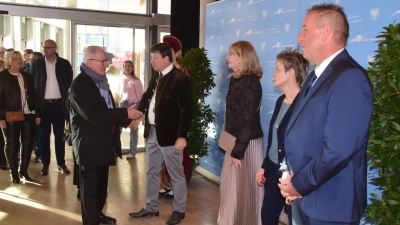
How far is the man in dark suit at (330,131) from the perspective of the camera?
1840 millimetres

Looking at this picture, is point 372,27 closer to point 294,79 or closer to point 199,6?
point 294,79

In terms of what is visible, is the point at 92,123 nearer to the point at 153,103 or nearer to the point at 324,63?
the point at 153,103

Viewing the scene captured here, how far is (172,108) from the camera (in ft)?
13.8

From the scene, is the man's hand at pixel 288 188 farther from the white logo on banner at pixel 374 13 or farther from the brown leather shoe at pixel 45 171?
the brown leather shoe at pixel 45 171

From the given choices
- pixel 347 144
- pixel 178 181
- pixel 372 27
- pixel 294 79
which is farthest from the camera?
pixel 178 181

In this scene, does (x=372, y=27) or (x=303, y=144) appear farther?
(x=372, y=27)

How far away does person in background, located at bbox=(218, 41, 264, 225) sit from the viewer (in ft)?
12.0

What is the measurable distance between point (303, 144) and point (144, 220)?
9.61 feet

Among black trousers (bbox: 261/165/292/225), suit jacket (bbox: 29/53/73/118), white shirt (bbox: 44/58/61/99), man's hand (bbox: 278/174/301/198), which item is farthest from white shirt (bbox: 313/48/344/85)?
white shirt (bbox: 44/58/61/99)

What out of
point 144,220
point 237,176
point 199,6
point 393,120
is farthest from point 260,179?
point 199,6

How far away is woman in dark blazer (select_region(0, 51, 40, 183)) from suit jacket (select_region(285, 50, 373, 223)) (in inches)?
182

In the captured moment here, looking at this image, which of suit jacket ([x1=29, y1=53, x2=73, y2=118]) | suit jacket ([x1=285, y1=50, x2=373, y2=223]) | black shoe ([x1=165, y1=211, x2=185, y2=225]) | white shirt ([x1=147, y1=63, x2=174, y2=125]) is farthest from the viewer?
suit jacket ([x1=29, y1=53, x2=73, y2=118])

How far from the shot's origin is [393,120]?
242cm

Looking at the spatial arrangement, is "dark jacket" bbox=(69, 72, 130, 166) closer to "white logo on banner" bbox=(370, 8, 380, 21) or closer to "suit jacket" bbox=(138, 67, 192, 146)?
"suit jacket" bbox=(138, 67, 192, 146)
